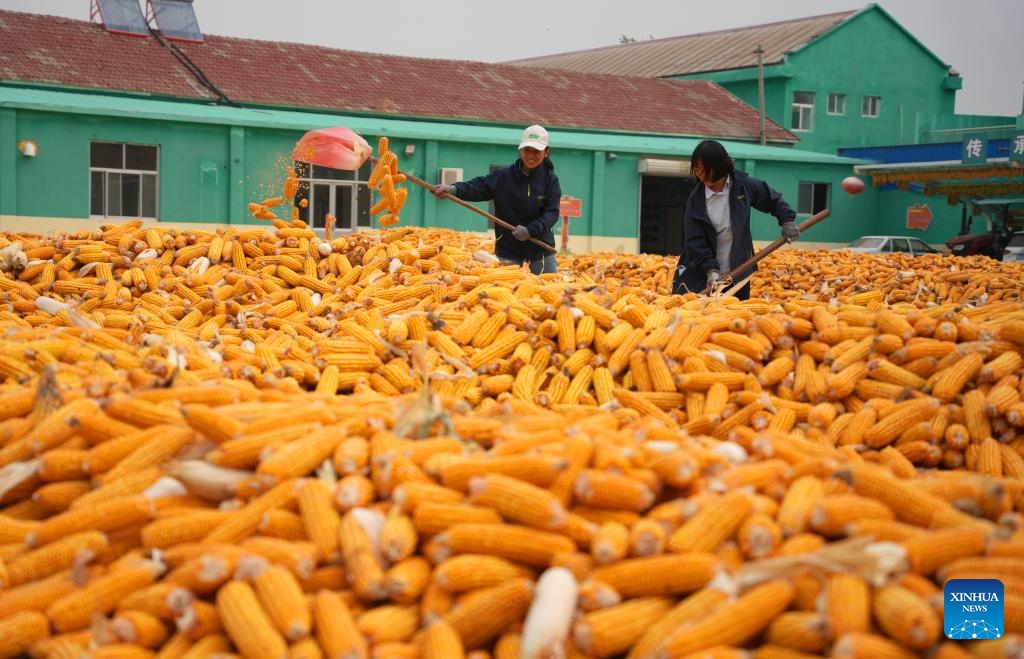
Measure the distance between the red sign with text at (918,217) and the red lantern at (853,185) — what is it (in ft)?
6.63

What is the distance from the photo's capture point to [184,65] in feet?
81.6

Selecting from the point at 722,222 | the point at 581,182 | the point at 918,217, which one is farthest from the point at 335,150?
the point at 918,217

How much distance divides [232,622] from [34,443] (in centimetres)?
142

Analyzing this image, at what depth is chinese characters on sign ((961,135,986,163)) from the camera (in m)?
27.9

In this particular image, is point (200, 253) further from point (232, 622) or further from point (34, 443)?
point (232, 622)

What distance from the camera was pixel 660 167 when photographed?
26.7 meters

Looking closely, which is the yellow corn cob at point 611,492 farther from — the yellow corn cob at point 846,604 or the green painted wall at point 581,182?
the green painted wall at point 581,182

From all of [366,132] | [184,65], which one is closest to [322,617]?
[366,132]

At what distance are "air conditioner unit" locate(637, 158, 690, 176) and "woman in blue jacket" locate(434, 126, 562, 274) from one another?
58.8ft

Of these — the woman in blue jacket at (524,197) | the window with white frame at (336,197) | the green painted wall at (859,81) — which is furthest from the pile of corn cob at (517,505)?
the green painted wall at (859,81)

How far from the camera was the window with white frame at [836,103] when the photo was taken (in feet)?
125

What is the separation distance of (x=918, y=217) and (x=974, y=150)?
3.64m


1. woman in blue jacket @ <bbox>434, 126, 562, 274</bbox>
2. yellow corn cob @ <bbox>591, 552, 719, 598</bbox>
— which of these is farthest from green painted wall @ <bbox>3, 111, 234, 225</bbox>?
yellow corn cob @ <bbox>591, 552, 719, 598</bbox>

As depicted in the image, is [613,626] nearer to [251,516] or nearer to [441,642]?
[441,642]
